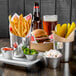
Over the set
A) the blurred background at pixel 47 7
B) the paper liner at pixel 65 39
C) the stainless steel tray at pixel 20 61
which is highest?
the blurred background at pixel 47 7

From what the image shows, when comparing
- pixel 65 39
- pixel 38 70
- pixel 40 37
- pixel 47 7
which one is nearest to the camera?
pixel 38 70

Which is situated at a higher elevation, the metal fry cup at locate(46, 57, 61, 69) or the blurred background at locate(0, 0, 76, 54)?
the blurred background at locate(0, 0, 76, 54)

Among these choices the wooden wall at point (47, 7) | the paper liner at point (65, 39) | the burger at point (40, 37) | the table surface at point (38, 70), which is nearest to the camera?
the table surface at point (38, 70)

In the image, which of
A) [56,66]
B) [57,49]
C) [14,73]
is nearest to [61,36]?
[57,49]

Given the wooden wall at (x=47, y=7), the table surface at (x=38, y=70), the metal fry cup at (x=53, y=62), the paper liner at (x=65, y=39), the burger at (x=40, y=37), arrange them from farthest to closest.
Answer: the wooden wall at (x=47, y=7) < the burger at (x=40, y=37) < the paper liner at (x=65, y=39) < the metal fry cup at (x=53, y=62) < the table surface at (x=38, y=70)

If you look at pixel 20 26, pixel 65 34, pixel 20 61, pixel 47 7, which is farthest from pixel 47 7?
pixel 20 61

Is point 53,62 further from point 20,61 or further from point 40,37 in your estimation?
point 40,37

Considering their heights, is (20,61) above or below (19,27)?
below

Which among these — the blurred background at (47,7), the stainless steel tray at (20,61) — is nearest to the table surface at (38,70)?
the stainless steel tray at (20,61)

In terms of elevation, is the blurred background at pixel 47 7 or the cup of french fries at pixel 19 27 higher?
the blurred background at pixel 47 7

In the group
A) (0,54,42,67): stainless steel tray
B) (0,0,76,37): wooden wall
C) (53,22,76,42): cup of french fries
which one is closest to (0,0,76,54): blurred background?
(0,0,76,37): wooden wall

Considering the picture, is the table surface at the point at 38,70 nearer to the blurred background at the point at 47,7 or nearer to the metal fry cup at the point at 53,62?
the metal fry cup at the point at 53,62

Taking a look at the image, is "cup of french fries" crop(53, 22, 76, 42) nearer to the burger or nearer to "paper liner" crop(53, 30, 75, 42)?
"paper liner" crop(53, 30, 75, 42)

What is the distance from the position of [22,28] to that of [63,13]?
2.03 metres
